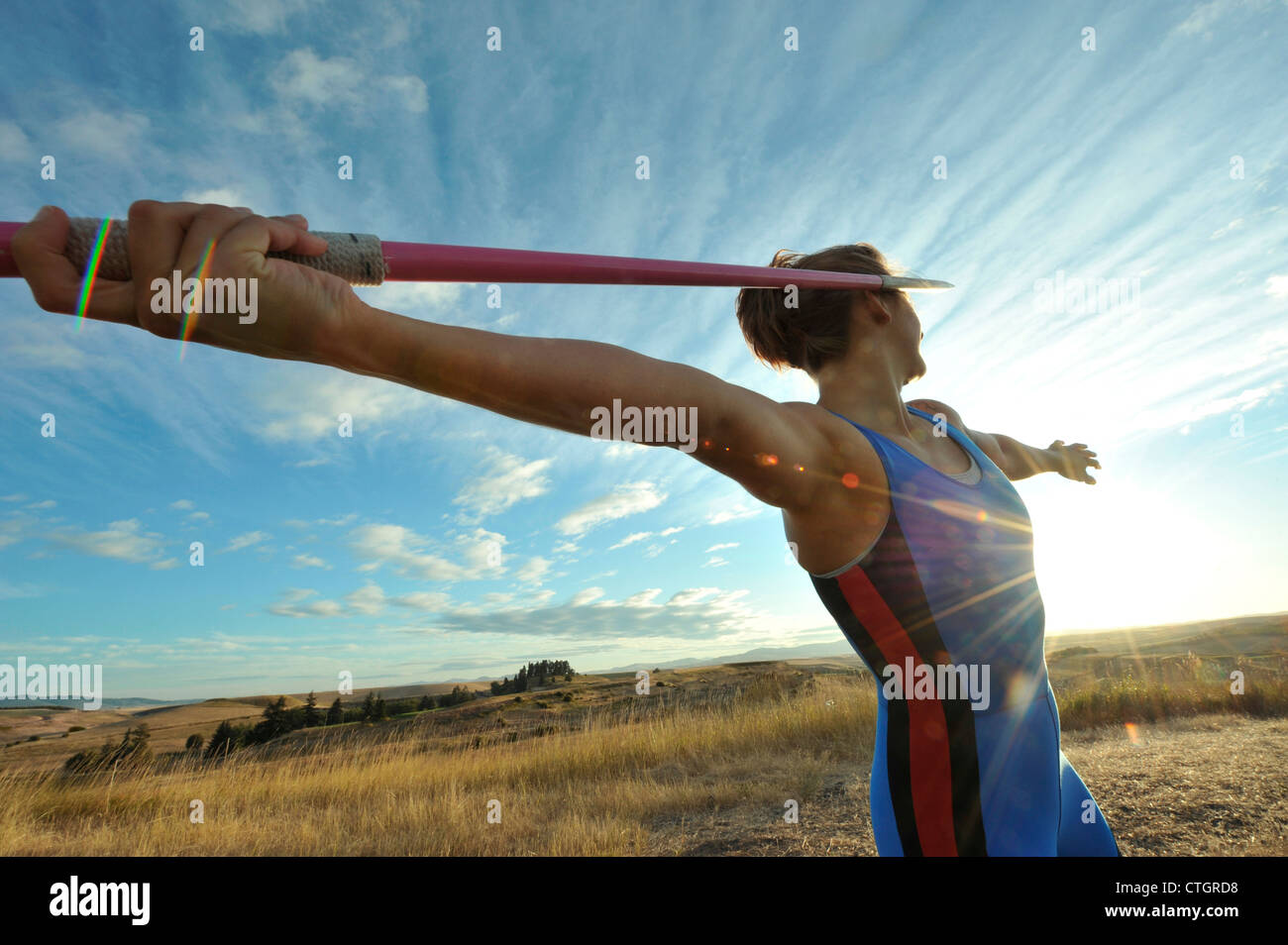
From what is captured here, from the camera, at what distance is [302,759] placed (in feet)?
31.9

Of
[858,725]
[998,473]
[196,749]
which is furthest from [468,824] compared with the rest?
[196,749]

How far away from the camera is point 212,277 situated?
85cm

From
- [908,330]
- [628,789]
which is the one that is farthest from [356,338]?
[628,789]

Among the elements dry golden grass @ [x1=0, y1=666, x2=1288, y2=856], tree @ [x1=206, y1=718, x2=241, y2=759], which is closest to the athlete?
dry golden grass @ [x1=0, y1=666, x2=1288, y2=856]

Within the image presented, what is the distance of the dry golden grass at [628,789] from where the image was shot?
4.65 metres

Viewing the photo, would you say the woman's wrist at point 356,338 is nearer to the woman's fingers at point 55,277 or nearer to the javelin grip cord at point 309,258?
the javelin grip cord at point 309,258

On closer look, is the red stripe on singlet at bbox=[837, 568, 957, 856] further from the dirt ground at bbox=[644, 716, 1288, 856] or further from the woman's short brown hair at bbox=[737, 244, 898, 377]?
the dirt ground at bbox=[644, 716, 1288, 856]

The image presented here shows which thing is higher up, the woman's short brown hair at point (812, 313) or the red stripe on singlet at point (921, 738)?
the woman's short brown hair at point (812, 313)

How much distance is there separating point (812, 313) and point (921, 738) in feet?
4.60

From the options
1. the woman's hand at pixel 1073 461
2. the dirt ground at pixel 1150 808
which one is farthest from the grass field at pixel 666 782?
the woman's hand at pixel 1073 461

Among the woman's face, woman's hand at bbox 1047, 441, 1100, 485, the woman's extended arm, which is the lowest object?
the woman's extended arm

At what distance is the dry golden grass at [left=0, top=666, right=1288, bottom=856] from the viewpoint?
15.3 feet

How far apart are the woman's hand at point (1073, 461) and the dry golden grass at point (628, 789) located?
244 cm

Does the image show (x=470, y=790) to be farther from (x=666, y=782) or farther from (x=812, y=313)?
(x=812, y=313)
